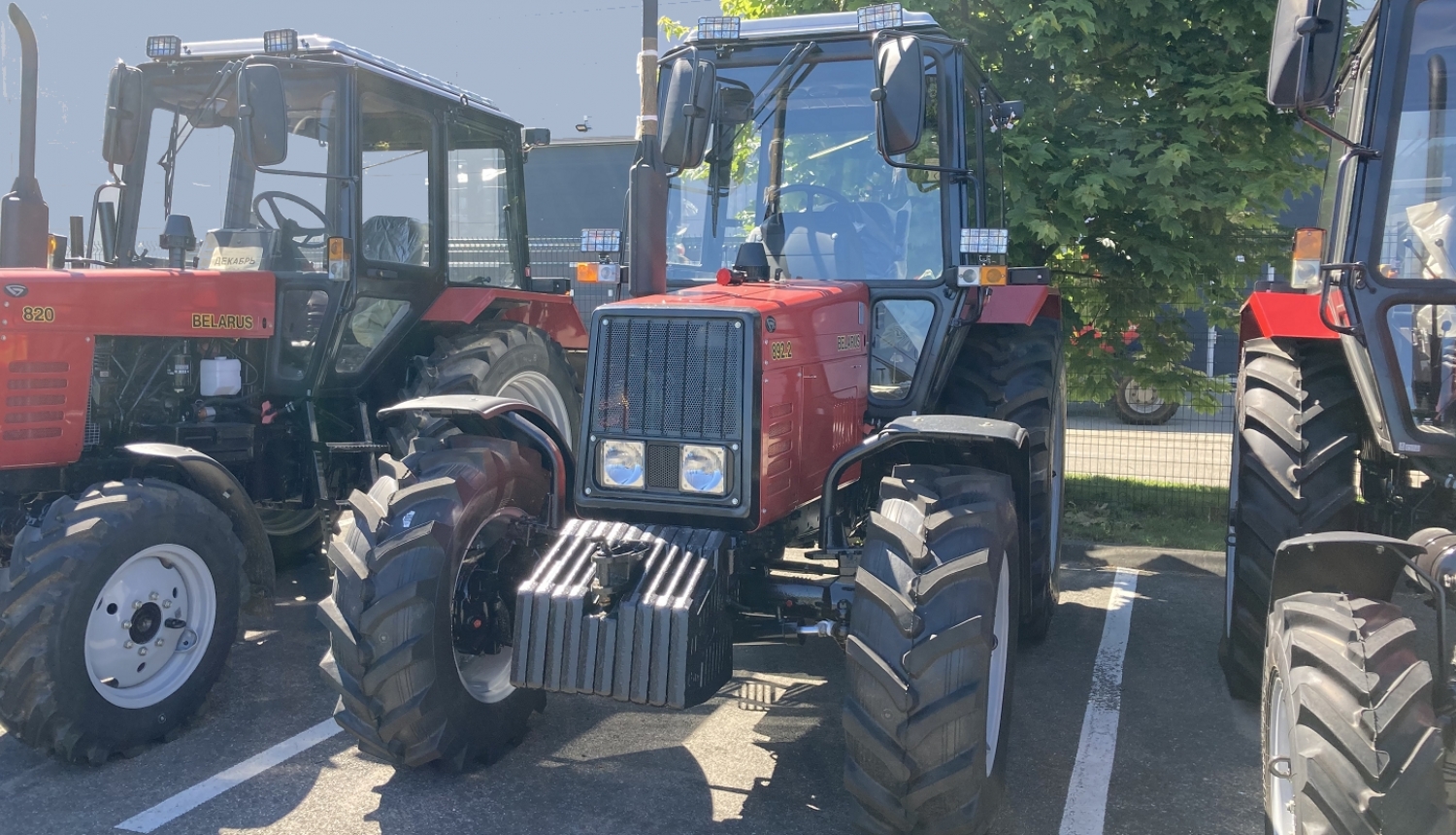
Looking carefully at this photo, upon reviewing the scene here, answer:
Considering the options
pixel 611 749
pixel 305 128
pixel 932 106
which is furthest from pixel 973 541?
pixel 305 128

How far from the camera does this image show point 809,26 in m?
4.79

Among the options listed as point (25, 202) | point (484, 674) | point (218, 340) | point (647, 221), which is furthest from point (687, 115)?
point (25, 202)

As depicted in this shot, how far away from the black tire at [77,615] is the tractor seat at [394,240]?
6.57ft

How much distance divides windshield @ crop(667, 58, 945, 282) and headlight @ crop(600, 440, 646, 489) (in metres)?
1.20

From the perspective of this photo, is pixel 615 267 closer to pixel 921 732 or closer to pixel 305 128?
pixel 305 128

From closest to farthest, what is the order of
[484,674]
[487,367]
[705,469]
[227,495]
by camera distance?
1. [705,469]
2. [484,674]
3. [227,495]
4. [487,367]

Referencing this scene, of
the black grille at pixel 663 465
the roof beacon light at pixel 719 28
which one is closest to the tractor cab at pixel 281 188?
the roof beacon light at pixel 719 28

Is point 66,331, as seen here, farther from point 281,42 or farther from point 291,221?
point 281,42

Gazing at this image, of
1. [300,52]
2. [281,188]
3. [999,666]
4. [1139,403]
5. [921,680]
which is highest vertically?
[300,52]

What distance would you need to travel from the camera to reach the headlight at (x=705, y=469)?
3.79 metres

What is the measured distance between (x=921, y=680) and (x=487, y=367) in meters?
3.46

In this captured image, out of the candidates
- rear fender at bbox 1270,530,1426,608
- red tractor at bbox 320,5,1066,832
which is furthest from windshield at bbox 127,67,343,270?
rear fender at bbox 1270,530,1426,608

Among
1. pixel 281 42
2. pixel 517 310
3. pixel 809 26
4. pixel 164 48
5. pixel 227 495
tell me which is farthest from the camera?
pixel 517 310

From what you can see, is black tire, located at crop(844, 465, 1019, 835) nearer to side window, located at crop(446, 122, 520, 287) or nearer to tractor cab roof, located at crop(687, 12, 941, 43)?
tractor cab roof, located at crop(687, 12, 941, 43)
